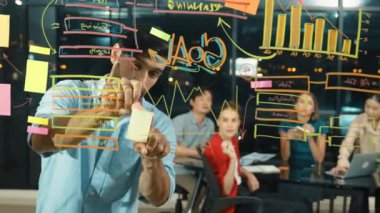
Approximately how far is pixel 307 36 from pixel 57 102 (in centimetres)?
105

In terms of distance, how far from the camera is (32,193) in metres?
2.11

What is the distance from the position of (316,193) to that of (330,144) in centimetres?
31

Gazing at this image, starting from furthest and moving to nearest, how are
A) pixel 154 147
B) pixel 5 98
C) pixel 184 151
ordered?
pixel 5 98 → pixel 184 151 → pixel 154 147

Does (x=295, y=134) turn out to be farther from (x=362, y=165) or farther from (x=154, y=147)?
(x=154, y=147)

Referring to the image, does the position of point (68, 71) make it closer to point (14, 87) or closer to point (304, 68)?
point (14, 87)

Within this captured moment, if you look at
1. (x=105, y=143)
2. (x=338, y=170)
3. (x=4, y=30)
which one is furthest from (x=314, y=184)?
(x=4, y=30)

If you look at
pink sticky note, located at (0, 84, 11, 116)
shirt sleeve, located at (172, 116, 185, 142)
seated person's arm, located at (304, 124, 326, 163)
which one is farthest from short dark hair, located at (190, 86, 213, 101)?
pink sticky note, located at (0, 84, 11, 116)

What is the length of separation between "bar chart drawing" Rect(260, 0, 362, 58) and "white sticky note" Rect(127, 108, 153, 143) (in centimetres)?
60

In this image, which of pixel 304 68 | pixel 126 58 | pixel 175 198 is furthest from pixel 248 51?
pixel 175 198

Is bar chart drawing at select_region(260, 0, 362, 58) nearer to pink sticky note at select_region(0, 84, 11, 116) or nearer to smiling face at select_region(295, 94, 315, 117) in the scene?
smiling face at select_region(295, 94, 315, 117)

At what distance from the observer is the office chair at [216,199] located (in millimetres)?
2076

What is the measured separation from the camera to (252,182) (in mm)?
2074

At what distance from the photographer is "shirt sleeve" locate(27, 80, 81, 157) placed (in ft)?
6.30

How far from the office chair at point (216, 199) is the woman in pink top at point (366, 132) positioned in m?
0.43
